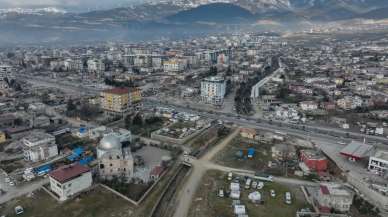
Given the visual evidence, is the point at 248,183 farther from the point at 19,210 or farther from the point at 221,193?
the point at 19,210

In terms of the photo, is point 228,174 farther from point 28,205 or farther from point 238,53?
point 238,53

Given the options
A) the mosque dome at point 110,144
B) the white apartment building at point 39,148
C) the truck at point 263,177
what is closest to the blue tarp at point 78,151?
the white apartment building at point 39,148

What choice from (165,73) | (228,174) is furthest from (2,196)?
(165,73)

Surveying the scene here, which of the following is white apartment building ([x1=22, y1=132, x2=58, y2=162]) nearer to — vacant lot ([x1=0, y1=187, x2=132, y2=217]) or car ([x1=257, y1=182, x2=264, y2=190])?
vacant lot ([x1=0, y1=187, x2=132, y2=217])

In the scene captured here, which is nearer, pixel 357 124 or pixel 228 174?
pixel 228 174

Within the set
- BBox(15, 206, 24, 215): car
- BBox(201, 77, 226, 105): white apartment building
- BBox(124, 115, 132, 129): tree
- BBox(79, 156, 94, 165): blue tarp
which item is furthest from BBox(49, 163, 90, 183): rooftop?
BBox(201, 77, 226, 105): white apartment building

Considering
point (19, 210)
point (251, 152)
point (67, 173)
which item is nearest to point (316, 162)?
point (251, 152)
